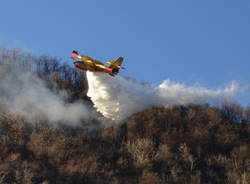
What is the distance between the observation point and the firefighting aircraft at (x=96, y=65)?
239ft

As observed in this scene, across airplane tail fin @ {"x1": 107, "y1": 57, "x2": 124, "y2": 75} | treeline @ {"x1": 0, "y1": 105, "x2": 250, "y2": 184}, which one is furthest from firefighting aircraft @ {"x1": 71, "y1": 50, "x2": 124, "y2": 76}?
treeline @ {"x1": 0, "y1": 105, "x2": 250, "y2": 184}

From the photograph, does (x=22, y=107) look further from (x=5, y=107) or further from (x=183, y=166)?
(x=183, y=166)

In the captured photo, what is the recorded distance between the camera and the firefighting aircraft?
7275 centimetres

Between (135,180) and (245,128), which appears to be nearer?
(135,180)

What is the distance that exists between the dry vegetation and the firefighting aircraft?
1076cm

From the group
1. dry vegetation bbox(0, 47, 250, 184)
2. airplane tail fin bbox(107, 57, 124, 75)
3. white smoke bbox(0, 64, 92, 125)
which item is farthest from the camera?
white smoke bbox(0, 64, 92, 125)

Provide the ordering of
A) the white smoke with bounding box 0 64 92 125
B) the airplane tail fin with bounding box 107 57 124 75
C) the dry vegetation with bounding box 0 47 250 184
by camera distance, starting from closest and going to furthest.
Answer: the dry vegetation with bounding box 0 47 250 184 < the airplane tail fin with bounding box 107 57 124 75 < the white smoke with bounding box 0 64 92 125

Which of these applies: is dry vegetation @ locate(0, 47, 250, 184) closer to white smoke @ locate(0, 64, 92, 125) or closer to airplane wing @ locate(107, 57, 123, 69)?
white smoke @ locate(0, 64, 92, 125)

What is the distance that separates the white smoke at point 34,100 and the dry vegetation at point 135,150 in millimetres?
3526

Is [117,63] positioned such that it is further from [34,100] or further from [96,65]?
[34,100]

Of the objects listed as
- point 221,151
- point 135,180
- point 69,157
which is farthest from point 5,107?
point 221,151

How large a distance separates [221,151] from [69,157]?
75.8ft

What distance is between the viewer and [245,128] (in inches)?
3558

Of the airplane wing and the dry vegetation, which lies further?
the airplane wing
